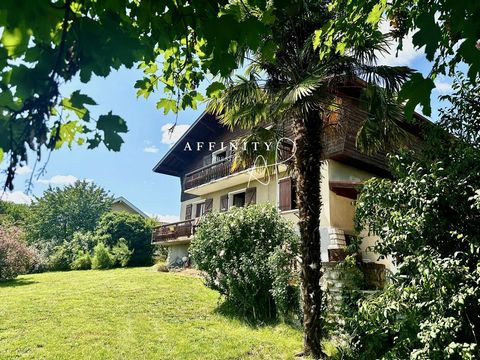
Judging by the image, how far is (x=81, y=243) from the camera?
24.0 m

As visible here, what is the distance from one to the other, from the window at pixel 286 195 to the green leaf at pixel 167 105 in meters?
10.9

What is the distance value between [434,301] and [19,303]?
1079 cm

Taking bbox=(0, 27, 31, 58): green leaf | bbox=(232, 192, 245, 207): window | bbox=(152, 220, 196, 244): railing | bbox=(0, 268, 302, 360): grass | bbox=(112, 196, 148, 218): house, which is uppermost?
bbox=(112, 196, 148, 218): house

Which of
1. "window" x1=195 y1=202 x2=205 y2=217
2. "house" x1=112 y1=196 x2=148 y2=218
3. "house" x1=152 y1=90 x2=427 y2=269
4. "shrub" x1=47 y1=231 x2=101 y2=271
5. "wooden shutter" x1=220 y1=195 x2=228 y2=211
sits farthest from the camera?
"house" x1=112 y1=196 x2=148 y2=218

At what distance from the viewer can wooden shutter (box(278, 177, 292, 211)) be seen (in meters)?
13.9

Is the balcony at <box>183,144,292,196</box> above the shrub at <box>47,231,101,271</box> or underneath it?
above

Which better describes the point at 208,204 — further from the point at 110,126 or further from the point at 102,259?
the point at 110,126

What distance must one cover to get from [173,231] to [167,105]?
58.0ft

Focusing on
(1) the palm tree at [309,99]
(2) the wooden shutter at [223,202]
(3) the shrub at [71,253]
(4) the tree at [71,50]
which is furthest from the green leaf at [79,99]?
(3) the shrub at [71,253]

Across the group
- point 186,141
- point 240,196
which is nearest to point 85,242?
point 186,141

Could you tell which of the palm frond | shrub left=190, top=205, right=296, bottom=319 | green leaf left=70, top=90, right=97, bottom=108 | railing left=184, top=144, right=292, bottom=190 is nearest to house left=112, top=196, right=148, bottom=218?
railing left=184, top=144, right=292, bottom=190

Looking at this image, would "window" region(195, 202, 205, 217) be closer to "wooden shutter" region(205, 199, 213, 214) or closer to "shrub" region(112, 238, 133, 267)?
"wooden shutter" region(205, 199, 213, 214)

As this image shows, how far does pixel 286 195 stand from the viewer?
46.3 feet

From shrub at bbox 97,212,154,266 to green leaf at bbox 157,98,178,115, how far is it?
20749 mm
